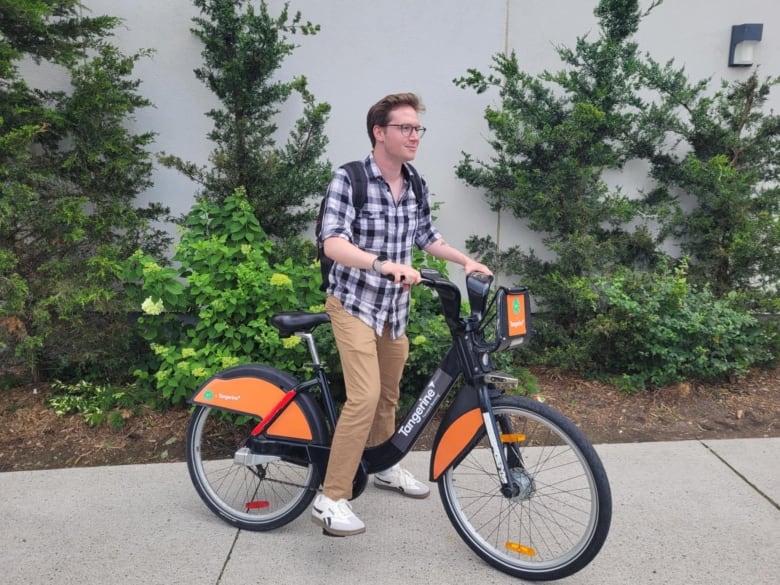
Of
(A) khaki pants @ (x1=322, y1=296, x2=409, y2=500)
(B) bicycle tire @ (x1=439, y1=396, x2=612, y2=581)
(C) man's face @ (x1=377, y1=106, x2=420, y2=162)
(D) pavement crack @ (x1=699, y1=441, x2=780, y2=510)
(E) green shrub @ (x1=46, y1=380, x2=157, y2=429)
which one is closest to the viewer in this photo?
(B) bicycle tire @ (x1=439, y1=396, x2=612, y2=581)

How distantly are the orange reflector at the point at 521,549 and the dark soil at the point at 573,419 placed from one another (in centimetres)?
115

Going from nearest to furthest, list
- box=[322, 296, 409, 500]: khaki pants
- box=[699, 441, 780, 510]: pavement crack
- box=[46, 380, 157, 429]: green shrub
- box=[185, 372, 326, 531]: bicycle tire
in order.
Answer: box=[322, 296, 409, 500]: khaki pants
box=[185, 372, 326, 531]: bicycle tire
box=[699, 441, 780, 510]: pavement crack
box=[46, 380, 157, 429]: green shrub

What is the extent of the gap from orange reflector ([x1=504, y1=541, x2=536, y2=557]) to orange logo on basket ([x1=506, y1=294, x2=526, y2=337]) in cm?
87

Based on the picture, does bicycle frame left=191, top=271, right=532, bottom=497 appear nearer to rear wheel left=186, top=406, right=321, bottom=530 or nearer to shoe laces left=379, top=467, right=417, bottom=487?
rear wheel left=186, top=406, right=321, bottom=530

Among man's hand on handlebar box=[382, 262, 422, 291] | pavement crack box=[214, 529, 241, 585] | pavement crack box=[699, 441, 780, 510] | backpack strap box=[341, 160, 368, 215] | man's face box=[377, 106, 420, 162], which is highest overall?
man's face box=[377, 106, 420, 162]

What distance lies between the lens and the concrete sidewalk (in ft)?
7.69

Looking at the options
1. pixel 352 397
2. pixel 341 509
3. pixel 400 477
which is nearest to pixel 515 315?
pixel 352 397

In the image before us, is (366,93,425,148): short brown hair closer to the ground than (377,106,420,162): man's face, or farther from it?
farther from it

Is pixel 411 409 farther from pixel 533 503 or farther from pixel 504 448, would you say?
pixel 533 503

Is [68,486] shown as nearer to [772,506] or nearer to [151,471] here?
[151,471]

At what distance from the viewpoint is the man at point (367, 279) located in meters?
2.25

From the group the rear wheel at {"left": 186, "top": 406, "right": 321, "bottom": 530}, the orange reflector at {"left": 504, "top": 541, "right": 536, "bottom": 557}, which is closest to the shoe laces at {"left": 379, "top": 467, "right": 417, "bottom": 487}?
the rear wheel at {"left": 186, "top": 406, "right": 321, "bottom": 530}

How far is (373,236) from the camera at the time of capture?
7.69ft

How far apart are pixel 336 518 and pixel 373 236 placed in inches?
45.3
